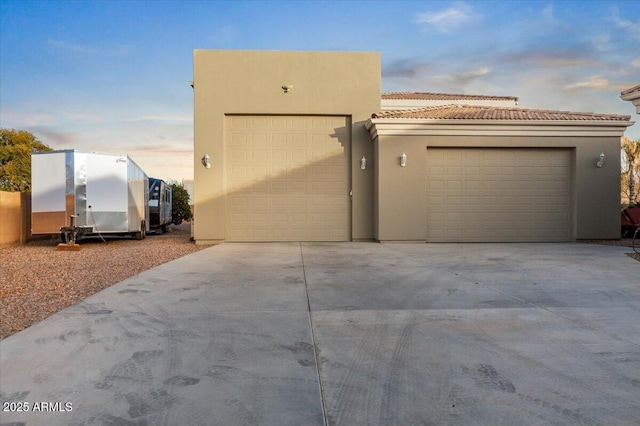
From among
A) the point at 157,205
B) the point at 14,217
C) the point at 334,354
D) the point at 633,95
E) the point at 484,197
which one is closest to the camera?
the point at 334,354

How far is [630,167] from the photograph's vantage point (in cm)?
2661

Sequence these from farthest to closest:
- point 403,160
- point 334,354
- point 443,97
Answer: point 443,97
point 403,160
point 334,354

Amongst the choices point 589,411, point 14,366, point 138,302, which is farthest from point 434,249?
point 14,366

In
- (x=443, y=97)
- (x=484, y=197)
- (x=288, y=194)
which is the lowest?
(x=484, y=197)

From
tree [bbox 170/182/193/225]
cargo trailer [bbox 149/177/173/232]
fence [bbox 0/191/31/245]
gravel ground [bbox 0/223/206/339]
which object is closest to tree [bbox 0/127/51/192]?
tree [bbox 170/182/193/225]

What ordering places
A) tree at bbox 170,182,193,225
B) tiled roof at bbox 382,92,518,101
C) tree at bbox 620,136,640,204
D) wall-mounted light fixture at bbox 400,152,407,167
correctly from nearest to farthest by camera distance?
wall-mounted light fixture at bbox 400,152,407,167 < tiled roof at bbox 382,92,518,101 < tree at bbox 620,136,640,204 < tree at bbox 170,182,193,225

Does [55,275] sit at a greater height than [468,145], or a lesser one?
lesser

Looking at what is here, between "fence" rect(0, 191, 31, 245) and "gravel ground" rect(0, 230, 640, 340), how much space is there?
104 cm

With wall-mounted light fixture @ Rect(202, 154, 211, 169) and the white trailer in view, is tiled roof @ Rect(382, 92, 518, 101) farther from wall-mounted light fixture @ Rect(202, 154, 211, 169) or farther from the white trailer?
the white trailer

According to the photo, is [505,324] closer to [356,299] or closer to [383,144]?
[356,299]

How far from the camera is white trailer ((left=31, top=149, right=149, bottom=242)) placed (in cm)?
1291

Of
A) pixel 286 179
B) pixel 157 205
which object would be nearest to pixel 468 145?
pixel 286 179

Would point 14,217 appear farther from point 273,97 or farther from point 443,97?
point 443,97

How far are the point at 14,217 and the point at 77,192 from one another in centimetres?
335
